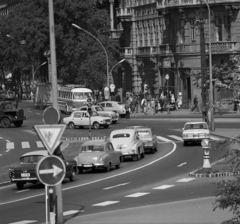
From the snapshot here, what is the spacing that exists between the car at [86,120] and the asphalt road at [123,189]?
59.3 feet

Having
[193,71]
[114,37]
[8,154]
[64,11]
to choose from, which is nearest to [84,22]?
[64,11]

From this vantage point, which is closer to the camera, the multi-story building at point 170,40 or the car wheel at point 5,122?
the car wheel at point 5,122

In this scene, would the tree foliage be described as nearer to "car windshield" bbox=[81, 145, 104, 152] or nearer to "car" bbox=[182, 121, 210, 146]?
"car" bbox=[182, 121, 210, 146]

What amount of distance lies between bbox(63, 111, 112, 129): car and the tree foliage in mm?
25617

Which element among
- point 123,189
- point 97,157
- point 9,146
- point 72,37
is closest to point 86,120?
point 9,146

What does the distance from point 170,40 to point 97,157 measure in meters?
51.5

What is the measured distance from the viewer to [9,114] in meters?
68.5

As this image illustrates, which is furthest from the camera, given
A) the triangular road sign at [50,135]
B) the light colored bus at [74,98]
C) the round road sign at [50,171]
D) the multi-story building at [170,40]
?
the light colored bus at [74,98]

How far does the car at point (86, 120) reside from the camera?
65688 mm

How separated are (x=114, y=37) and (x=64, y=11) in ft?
37.9

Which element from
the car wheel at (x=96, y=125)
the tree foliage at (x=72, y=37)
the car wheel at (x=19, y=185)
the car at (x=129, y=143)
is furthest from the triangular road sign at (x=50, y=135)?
the tree foliage at (x=72, y=37)

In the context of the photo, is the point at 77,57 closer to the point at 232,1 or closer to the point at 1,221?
the point at 232,1

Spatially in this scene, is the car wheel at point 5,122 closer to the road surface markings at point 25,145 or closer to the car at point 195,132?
the road surface markings at point 25,145

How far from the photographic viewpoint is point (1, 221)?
24.4 meters
